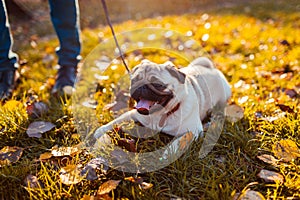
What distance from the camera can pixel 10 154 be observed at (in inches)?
83.4

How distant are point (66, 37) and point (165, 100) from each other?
1565mm

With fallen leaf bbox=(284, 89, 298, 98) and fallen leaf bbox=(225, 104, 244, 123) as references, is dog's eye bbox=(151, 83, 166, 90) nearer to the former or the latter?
fallen leaf bbox=(225, 104, 244, 123)

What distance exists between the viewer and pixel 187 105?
2.27m

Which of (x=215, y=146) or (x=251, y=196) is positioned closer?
(x=251, y=196)

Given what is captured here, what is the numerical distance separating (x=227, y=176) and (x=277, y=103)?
3.70 feet

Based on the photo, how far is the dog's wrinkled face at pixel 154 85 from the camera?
211 centimetres

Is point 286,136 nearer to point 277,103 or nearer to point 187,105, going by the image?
point 277,103

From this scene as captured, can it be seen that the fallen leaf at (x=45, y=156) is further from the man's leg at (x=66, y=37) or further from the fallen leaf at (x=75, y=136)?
the man's leg at (x=66, y=37)

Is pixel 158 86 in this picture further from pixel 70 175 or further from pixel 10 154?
pixel 10 154

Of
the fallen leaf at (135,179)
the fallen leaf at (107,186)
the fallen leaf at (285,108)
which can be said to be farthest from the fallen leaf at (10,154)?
the fallen leaf at (285,108)

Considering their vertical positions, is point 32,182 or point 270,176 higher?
point 32,182

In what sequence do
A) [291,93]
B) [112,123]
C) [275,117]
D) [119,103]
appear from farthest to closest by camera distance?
[291,93] < [119,103] < [275,117] < [112,123]

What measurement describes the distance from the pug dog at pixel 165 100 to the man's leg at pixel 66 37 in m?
1.11

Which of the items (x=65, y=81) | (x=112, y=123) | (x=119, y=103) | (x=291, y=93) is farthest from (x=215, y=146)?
(x=65, y=81)
